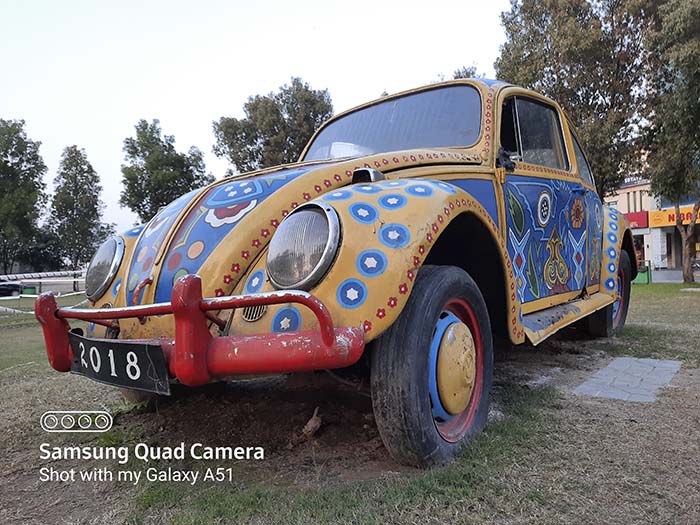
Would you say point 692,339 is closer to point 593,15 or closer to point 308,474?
point 308,474

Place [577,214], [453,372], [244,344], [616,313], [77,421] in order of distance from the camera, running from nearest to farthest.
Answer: [244,344] → [453,372] → [77,421] → [577,214] → [616,313]

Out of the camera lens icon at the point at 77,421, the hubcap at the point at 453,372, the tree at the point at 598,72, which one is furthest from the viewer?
the tree at the point at 598,72

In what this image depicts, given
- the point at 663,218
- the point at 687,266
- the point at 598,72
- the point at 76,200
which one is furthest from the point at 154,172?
the point at 663,218

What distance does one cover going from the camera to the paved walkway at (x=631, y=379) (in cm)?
313

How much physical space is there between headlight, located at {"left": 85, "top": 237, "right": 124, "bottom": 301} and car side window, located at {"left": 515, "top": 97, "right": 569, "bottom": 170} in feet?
8.23

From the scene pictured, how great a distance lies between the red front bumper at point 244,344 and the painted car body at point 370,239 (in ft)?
0.08

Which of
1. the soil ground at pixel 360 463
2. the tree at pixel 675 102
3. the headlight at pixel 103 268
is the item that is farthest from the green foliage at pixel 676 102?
the headlight at pixel 103 268

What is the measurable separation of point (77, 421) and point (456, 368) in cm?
217

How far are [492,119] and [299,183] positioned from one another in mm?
1461

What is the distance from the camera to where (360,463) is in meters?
2.08

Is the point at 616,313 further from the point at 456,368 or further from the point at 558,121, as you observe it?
the point at 456,368

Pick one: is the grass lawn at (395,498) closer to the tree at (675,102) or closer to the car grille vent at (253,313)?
the car grille vent at (253,313)

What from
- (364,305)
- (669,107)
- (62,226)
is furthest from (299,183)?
(62,226)

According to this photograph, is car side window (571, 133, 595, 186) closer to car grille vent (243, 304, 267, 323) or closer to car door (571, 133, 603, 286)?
car door (571, 133, 603, 286)
